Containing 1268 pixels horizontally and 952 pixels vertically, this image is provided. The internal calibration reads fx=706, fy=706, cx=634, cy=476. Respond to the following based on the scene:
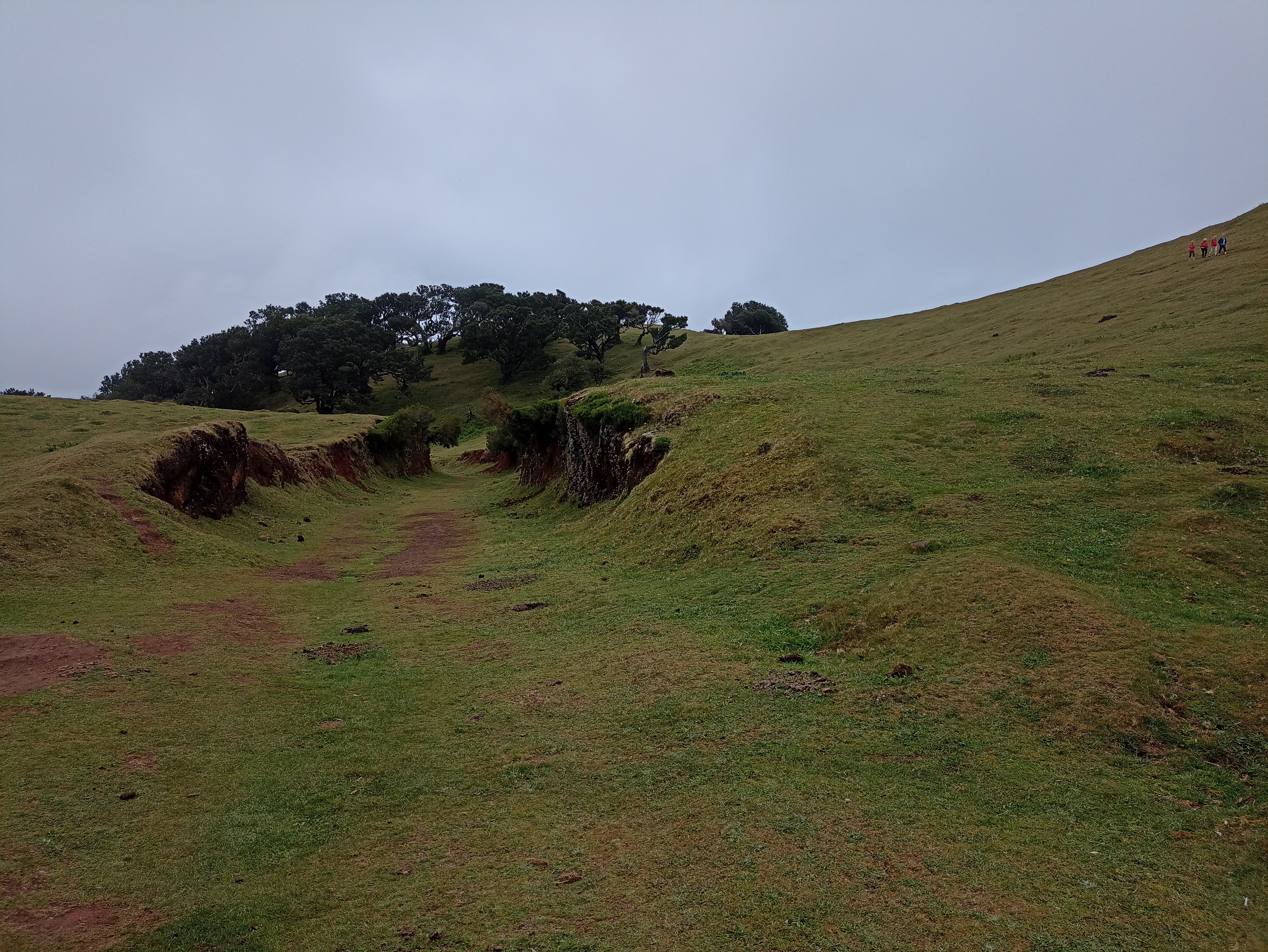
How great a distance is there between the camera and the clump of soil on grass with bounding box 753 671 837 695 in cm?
1005

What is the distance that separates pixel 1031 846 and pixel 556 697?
6.61 m

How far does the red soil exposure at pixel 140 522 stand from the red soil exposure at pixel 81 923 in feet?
53.2

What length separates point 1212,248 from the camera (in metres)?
43.8

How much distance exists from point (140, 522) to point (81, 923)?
18.3 meters

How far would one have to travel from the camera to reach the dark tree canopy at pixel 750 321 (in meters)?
121

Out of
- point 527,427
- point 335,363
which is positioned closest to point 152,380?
point 335,363

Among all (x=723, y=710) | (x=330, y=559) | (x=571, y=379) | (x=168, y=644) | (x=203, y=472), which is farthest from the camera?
(x=571, y=379)

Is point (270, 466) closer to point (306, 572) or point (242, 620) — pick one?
point (306, 572)

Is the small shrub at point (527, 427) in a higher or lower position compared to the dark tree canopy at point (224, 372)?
lower

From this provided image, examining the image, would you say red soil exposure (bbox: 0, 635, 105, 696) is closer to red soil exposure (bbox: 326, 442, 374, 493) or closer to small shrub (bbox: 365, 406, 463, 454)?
red soil exposure (bbox: 326, 442, 374, 493)

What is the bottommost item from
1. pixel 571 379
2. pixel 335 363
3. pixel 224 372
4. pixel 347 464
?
pixel 347 464

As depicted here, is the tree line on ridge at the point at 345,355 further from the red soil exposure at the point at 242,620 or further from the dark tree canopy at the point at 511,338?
the red soil exposure at the point at 242,620

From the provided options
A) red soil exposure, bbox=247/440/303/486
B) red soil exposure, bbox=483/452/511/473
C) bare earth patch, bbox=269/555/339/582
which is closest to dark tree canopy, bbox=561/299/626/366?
red soil exposure, bbox=483/452/511/473

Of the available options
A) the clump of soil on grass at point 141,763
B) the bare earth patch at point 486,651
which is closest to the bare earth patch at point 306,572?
the bare earth patch at point 486,651
